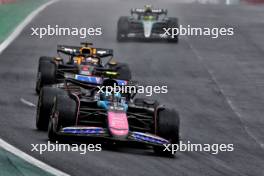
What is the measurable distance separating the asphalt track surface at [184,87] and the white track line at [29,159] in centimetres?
20

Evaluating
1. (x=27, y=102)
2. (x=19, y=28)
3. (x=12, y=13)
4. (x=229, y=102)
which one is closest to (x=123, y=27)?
(x=19, y=28)

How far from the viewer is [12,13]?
39.7m

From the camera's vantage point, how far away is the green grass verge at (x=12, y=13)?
35625mm

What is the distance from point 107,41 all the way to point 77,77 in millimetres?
16489

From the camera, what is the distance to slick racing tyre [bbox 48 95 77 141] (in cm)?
1569

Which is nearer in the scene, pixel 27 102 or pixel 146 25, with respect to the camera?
pixel 27 102

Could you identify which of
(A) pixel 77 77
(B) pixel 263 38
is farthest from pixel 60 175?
(B) pixel 263 38

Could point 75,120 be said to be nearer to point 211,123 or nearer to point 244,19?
point 211,123

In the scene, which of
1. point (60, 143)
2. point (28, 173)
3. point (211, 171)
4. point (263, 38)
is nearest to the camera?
point (28, 173)

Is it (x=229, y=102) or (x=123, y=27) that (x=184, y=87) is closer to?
(x=229, y=102)

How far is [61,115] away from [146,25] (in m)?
19.9

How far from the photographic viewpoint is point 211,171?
46.9 ft

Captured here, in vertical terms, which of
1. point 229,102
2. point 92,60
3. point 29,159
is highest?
point 92,60

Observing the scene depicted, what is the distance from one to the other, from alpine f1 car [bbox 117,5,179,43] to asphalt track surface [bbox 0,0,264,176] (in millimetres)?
556
